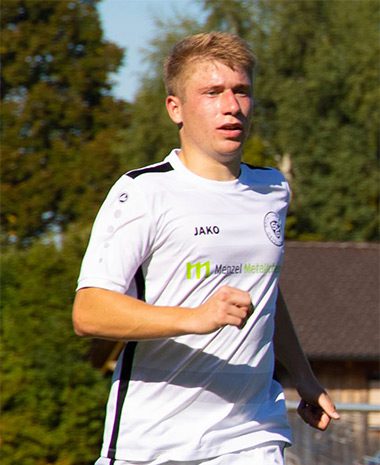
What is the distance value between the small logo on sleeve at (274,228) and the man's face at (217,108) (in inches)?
9.6

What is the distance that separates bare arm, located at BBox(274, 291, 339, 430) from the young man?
290 millimetres

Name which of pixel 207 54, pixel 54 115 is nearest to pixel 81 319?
pixel 207 54

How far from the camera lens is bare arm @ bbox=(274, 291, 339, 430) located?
175 inches

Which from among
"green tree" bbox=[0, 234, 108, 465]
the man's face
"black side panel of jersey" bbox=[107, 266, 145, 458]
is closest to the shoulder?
the man's face

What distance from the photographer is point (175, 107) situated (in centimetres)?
416

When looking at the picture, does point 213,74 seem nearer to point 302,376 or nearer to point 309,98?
point 302,376

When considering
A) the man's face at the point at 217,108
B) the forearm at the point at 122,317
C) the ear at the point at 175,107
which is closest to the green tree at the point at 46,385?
the ear at the point at 175,107

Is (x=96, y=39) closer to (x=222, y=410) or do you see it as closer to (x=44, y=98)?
(x=44, y=98)

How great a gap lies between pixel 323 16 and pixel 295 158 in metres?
4.82

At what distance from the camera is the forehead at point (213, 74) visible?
13.2ft

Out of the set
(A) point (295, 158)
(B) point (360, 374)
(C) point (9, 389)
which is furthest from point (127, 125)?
(C) point (9, 389)

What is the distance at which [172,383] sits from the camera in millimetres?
3996

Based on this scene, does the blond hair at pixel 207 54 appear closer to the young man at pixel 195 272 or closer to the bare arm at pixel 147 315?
the young man at pixel 195 272

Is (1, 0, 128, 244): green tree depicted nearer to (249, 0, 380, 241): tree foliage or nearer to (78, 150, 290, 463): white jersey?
(249, 0, 380, 241): tree foliage
